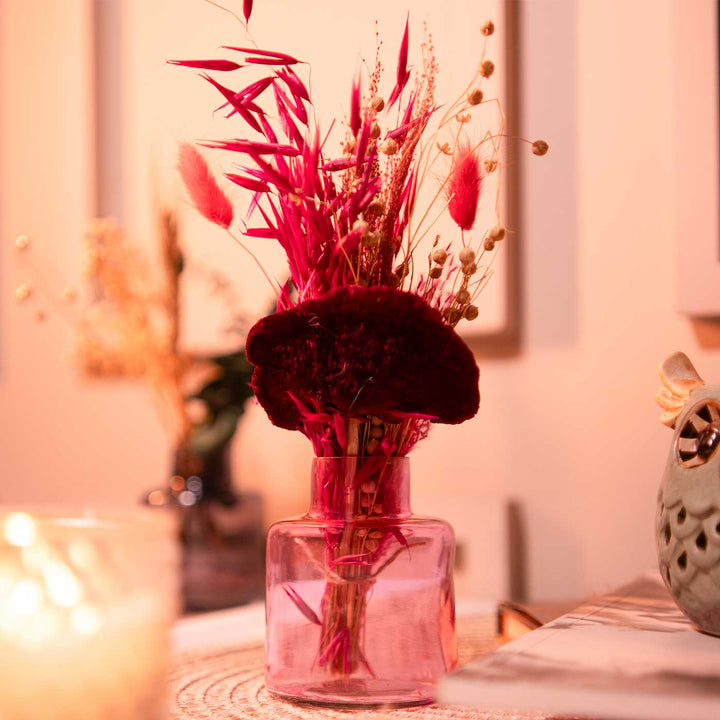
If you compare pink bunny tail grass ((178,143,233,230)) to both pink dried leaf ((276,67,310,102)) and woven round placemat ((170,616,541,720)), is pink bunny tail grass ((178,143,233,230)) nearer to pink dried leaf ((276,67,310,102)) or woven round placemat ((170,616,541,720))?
pink dried leaf ((276,67,310,102))

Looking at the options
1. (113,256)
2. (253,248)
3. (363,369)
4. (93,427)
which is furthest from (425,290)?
(93,427)

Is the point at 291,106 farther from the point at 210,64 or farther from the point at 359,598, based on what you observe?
the point at 359,598

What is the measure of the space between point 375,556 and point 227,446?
0.44 m

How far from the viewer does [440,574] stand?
0.50 meters

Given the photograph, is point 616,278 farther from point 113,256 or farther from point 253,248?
point 113,256

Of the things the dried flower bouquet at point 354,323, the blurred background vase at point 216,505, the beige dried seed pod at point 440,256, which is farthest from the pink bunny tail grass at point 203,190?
the blurred background vase at point 216,505

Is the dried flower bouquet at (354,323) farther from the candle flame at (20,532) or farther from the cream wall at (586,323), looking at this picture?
the cream wall at (586,323)

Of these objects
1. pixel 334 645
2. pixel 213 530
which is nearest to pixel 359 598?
pixel 334 645

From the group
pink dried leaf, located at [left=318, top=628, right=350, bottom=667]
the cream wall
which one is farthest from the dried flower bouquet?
the cream wall

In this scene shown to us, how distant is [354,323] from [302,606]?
0.55 ft

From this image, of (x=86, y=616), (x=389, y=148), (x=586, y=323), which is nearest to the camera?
(x=86, y=616)

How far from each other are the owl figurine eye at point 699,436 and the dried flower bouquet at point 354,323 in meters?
0.11

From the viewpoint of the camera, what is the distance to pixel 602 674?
0.36 metres

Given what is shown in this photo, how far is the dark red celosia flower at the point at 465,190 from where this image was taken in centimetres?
49
